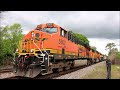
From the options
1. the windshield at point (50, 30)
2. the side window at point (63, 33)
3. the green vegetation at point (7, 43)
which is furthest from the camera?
the green vegetation at point (7, 43)

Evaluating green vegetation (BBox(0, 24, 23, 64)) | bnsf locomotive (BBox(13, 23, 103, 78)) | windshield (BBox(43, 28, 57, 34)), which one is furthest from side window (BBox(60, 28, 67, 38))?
green vegetation (BBox(0, 24, 23, 64))

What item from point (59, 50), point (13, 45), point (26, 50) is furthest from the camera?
point (13, 45)

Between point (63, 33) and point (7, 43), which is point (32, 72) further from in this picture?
point (7, 43)

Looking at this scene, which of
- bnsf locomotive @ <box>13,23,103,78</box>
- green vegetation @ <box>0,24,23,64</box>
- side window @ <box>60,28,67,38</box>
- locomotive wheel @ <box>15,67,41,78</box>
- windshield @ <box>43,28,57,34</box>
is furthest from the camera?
green vegetation @ <box>0,24,23,64</box>

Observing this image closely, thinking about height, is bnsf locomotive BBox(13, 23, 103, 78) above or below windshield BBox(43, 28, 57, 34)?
below

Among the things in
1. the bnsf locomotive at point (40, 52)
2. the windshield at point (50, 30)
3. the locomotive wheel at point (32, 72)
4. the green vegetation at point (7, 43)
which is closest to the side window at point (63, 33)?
the bnsf locomotive at point (40, 52)

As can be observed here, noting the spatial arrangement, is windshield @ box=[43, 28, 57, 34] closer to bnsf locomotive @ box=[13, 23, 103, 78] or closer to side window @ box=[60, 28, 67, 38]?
bnsf locomotive @ box=[13, 23, 103, 78]

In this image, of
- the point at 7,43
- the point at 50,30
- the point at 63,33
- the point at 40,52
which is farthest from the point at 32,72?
the point at 7,43

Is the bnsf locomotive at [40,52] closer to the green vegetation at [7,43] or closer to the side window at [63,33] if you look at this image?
the side window at [63,33]

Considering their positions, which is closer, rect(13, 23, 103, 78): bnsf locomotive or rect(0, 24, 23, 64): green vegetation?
rect(13, 23, 103, 78): bnsf locomotive
